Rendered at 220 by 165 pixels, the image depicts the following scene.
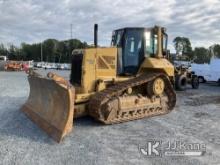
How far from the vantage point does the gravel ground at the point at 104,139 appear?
5895mm

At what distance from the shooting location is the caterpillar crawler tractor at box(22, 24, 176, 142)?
7.90 m

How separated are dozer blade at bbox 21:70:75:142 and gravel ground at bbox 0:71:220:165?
0.21 metres

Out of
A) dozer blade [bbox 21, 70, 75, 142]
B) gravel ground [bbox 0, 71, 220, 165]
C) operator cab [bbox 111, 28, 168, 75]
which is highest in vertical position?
operator cab [bbox 111, 28, 168, 75]

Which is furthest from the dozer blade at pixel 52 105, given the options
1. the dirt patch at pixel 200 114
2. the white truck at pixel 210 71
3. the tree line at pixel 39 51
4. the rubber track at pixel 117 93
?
the tree line at pixel 39 51

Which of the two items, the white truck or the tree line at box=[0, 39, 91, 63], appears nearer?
the white truck

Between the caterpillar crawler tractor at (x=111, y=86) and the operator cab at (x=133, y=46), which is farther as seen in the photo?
the operator cab at (x=133, y=46)

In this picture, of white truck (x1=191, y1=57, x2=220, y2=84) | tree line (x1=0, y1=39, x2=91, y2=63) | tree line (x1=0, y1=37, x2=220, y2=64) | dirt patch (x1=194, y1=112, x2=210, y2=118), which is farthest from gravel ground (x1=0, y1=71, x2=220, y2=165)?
tree line (x1=0, y1=39, x2=91, y2=63)

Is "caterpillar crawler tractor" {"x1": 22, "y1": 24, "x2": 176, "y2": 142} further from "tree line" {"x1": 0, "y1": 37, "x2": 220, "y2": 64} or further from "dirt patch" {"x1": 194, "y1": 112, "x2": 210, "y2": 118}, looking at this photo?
"tree line" {"x1": 0, "y1": 37, "x2": 220, "y2": 64}

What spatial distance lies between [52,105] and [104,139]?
1801 millimetres

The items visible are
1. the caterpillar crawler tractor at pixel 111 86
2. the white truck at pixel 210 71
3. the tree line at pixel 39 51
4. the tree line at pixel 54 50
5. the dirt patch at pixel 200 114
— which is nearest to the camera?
the caterpillar crawler tractor at pixel 111 86

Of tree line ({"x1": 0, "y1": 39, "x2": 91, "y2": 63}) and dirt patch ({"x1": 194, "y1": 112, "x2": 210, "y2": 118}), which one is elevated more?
tree line ({"x1": 0, "y1": 39, "x2": 91, "y2": 63})

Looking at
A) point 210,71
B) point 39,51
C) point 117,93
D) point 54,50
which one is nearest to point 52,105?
point 117,93

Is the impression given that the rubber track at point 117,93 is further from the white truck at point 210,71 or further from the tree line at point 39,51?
the tree line at point 39,51

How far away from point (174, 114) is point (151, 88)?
1235 mm
